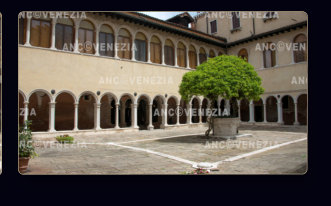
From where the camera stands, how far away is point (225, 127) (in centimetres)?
1217

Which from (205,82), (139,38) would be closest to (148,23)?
(139,38)

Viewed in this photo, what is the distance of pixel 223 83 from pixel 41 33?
975 cm

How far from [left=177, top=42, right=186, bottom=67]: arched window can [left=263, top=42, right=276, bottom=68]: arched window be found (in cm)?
639

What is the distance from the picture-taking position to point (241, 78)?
11.2m

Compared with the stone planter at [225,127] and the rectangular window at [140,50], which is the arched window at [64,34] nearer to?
Answer: the rectangular window at [140,50]

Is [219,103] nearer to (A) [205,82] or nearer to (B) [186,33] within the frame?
(B) [186,33]

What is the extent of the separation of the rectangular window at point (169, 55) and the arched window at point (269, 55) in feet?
24.1

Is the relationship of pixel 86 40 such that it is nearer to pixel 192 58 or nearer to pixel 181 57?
pixel 181 57

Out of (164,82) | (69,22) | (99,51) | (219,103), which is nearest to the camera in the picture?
(69,22)

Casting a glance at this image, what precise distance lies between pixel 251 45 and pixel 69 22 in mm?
14287

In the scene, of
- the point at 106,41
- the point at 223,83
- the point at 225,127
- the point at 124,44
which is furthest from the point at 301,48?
the point at 106,41

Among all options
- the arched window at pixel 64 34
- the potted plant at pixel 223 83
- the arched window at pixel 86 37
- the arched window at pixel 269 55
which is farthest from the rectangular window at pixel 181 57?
the arched window at pixel 64 34

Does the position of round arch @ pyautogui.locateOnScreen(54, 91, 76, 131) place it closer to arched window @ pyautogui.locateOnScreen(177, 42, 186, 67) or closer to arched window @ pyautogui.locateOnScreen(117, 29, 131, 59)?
arched window @ pyautogui.locateOnScreen(117, 29, 131, 59)

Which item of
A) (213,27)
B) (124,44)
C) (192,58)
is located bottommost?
(192,58)
